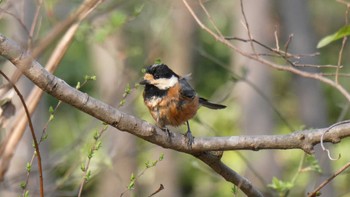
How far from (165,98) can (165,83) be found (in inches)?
3.3

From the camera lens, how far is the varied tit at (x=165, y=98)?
151 inches

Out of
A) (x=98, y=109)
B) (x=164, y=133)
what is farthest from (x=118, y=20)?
(x=98, y=109)

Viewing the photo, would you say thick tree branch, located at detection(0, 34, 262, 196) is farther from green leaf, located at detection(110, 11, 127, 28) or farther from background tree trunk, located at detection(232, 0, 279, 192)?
background tree trunk, located at detection(232, 0, 279, 192)

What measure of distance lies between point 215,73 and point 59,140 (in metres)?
2.66

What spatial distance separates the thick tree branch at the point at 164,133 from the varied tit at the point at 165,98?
892 mm

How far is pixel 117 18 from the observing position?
4.69 metres

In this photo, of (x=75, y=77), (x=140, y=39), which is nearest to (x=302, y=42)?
(x=140, y=39)

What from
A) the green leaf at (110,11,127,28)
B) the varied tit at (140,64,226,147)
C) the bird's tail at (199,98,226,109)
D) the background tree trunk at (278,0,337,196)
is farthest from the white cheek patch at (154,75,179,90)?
the background tree trunk at (278,0,337,196)

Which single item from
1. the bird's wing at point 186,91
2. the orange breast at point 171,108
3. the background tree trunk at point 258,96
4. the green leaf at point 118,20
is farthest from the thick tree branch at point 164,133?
the background tree trunk at point 258,96

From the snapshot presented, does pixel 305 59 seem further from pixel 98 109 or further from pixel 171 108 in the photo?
pixel 98 109

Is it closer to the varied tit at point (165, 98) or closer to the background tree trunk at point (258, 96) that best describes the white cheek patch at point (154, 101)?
the varied tit at point (165, 98)

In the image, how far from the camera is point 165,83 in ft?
12.7

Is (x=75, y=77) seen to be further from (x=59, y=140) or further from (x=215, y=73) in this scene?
(x=215, y=73)

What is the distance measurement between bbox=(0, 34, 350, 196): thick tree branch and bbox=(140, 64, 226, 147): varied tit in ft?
2.93
